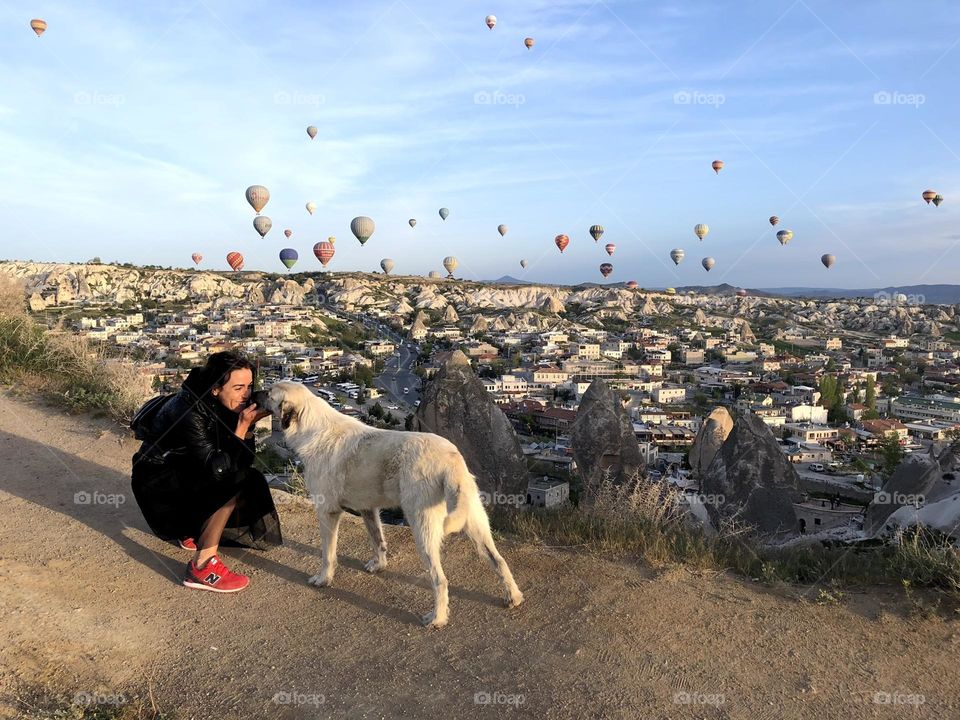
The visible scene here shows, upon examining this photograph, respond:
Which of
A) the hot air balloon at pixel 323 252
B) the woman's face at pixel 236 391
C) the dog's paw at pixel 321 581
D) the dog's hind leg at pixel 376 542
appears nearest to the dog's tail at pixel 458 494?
the dog's hind leg at pixel 376 542

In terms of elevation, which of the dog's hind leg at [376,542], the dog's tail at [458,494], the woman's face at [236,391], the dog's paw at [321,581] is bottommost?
the dog's paw at [321,581]

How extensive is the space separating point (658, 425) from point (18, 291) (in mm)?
27561

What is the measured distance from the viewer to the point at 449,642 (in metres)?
3.12

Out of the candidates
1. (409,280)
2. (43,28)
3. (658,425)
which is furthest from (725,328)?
(43,28)

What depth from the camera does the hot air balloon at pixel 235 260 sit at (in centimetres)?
5278

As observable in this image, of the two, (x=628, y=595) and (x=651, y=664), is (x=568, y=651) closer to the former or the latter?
(x=651, y=664)

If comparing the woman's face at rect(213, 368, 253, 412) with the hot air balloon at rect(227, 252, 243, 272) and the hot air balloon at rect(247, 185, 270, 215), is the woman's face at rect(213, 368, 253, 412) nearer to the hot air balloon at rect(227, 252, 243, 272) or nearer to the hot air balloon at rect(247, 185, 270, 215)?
the hot air balloon at rect(247, 185, 270, 215)

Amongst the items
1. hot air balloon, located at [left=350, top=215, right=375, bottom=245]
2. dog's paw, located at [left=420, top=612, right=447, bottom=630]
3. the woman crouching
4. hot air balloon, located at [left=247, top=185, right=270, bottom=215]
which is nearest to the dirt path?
dog's paw, located at [left=420, top=612, right=447, bottom=630]

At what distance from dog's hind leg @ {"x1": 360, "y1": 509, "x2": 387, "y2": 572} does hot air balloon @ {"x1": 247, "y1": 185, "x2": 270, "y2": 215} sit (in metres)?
34.0

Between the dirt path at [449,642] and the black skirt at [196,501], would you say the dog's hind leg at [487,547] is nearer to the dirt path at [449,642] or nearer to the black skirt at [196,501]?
the dirt path at [449,642]

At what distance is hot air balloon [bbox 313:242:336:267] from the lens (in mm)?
49875

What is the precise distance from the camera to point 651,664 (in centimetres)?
292

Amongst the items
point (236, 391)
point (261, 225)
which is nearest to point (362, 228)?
point (261, 225)

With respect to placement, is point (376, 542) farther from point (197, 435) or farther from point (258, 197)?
point (258, 197)
